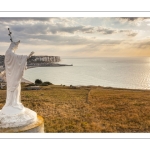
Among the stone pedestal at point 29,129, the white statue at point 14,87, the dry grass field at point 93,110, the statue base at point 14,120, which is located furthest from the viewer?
the dry grass field at point 93,110

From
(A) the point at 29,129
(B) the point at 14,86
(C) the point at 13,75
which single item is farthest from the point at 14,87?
(A) the point at 29,129

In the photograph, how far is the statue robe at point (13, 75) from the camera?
18.3ft

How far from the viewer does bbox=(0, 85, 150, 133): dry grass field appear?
811 centimetres

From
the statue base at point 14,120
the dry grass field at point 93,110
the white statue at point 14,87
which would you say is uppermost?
the white statue at point 14,87

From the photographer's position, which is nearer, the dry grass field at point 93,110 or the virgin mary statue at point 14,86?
the virgin mary statue at point 14,86

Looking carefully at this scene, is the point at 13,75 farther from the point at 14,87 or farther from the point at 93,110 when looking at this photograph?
the point at 93,110

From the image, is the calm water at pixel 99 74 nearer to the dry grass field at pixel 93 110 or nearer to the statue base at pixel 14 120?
the dry grass field at pixel 93 110

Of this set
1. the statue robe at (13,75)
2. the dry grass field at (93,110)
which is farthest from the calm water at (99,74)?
the statue robe at (13,75)

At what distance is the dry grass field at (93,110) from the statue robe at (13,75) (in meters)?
2.25

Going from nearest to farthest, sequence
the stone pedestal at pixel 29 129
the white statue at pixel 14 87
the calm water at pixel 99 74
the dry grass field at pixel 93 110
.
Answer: the stone pedestal at pixel 29 129
the white statue at pixel 14 87
the dry grass field at pixel 93 110
the calm water at pixel 99 74

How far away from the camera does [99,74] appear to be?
56.6ft

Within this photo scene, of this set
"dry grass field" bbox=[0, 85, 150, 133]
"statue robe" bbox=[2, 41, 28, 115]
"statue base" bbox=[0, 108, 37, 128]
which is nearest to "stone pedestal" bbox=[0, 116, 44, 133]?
"statue base" bbox=[0, 108, 37, 128]

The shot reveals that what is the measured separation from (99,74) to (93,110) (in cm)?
701
